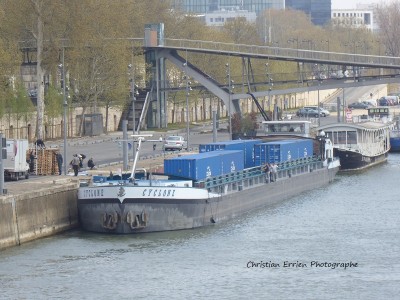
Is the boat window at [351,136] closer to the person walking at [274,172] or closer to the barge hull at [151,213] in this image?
the person walking at [274,172]

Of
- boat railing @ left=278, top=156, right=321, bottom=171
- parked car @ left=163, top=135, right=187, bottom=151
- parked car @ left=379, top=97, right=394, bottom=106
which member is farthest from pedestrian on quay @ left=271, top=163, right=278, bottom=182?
parked car @ left=379, top=97, right=394, bottom=106

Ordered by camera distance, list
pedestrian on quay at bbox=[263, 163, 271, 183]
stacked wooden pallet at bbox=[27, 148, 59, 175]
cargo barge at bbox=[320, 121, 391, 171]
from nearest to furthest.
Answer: stacked wooden pallet at bbox=[27, 148, 59, 175], pedestrian on quay at bbox=[263, 163, 271, 183], cargo barge at bbox=[320, 121, 391, 171]

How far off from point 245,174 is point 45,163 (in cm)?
961

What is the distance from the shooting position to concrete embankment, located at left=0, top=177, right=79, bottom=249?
2066 inches

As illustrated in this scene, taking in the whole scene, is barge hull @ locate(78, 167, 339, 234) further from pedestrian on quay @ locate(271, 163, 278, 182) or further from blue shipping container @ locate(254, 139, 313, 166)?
blue shipping container @ locate(254, 139, 313, 166)

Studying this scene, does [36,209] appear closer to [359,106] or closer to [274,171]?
[274,171]

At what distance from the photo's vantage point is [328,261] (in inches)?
1950

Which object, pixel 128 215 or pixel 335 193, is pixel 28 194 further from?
pixel 335 193

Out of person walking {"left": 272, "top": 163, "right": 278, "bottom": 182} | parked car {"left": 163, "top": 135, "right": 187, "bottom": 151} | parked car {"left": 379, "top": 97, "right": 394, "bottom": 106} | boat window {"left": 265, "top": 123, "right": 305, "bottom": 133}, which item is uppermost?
parked car {"left": 379, "top": 97, "right": 394, "bottom": 106}

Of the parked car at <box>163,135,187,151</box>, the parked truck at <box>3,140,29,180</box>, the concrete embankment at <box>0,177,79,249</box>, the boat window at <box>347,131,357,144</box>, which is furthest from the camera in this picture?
the boat window at <box>347,131,357,144</box>

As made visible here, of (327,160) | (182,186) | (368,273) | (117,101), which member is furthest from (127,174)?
(117,101)

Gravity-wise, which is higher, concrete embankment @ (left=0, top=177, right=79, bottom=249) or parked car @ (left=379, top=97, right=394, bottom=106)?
parked car @ (left=379, top=97, right=394, bottom=106)

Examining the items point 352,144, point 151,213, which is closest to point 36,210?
point 151,213

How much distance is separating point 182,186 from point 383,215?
388 inches
